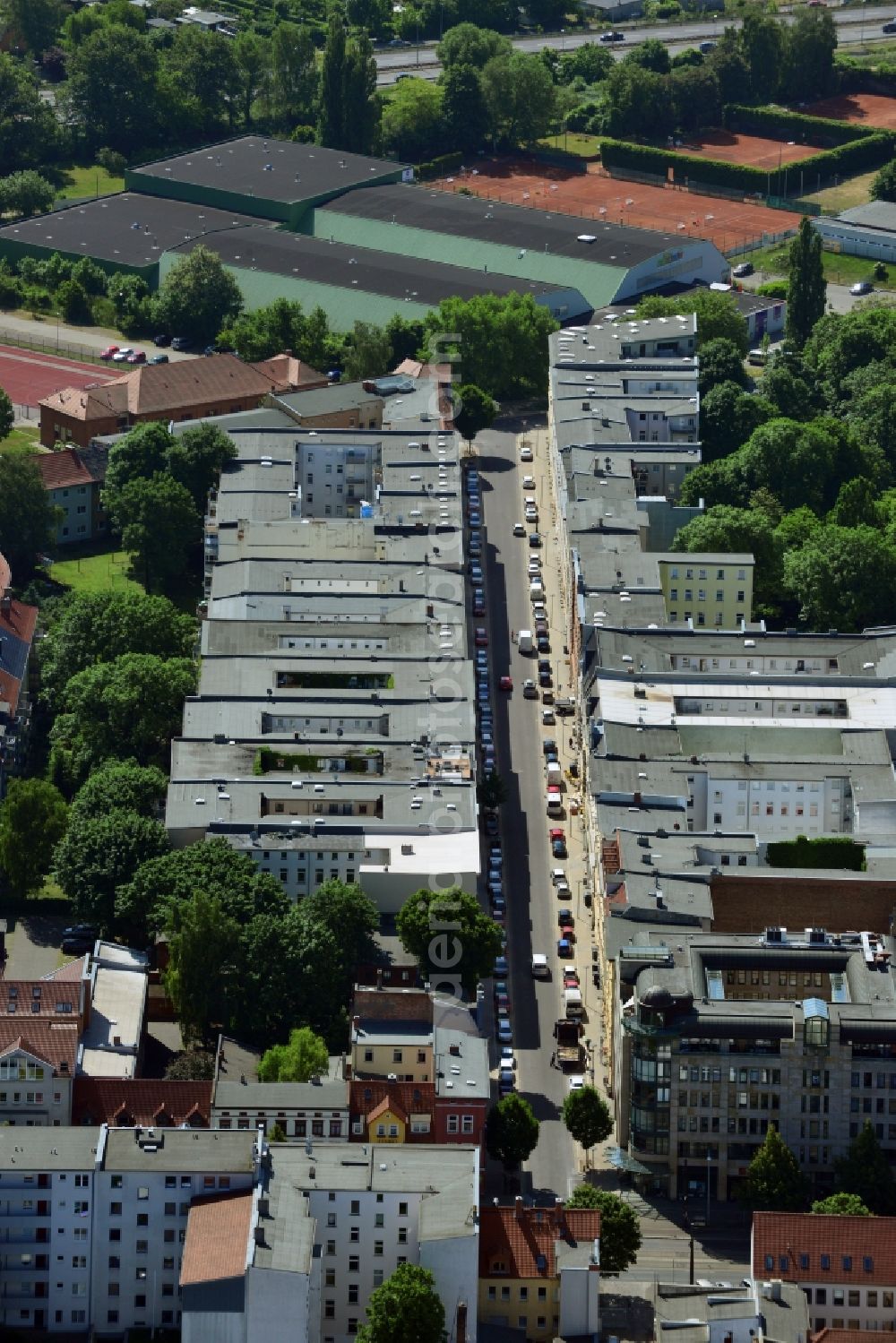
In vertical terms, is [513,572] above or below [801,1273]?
above

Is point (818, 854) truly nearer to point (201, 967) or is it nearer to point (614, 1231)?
point (614, 1231)

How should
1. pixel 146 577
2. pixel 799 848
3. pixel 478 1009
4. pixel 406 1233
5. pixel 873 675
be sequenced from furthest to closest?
pixel 146 577 < pixel 873 675 < pixel 799 848 < pixel 478 1009 < pixel 406 1233

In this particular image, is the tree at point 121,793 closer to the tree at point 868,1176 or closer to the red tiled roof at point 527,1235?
the red tiled roof at point 527,1235

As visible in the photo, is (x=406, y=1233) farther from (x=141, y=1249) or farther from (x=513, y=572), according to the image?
(x=513, y=572)

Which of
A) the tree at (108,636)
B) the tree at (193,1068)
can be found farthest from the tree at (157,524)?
the tree at (193,1068)

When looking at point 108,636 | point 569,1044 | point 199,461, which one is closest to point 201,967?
point 569,1044

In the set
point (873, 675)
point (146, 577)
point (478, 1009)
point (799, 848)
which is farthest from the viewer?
point (146, 577)

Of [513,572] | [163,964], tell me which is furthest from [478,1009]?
[513,572]

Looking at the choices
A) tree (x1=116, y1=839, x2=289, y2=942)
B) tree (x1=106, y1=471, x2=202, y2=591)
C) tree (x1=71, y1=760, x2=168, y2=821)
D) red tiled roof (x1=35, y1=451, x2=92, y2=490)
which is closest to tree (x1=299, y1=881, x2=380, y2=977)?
tree (x1=116, y1=839, x2=289, y2=942)

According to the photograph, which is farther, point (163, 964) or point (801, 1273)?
point (163, 964)
